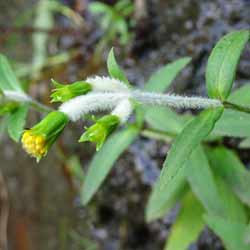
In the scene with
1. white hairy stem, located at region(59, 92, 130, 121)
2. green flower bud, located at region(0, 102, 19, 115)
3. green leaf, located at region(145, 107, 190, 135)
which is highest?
white hairy stem, located at region(59, 92, 130, 121)

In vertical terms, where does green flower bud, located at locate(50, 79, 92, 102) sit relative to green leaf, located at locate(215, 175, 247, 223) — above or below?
above

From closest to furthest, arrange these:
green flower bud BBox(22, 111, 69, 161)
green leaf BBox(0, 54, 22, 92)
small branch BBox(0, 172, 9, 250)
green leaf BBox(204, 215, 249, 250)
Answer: green flower bud BBox(22, 111, 69, 161)
green leaf BBox(204, 215, 249, 250)
green leaf BBox(0, 54, 22, 92)
small branch BBox(0, 172, 9, 250)

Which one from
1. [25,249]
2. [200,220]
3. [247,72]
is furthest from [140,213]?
[25,249]

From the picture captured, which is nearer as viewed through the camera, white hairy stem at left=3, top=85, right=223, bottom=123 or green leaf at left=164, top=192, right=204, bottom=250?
white hairy stem at left=3, top=85, right=223, bottom=123

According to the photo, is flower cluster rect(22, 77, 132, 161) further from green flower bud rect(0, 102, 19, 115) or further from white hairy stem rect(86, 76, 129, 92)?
green flower bud rect(0, 102, 19, 115)

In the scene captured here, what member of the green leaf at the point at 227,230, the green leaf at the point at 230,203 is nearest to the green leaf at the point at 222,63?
the green leaf at the point at 227,230

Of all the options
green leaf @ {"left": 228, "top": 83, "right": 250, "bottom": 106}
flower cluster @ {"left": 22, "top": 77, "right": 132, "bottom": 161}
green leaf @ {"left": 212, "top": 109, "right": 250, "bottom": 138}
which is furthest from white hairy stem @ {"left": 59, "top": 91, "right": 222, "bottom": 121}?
green leaf @ {"left": 228, "top": 83, "right": 250, "bottom": 106}

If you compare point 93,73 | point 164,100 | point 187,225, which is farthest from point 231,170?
point 93,73
